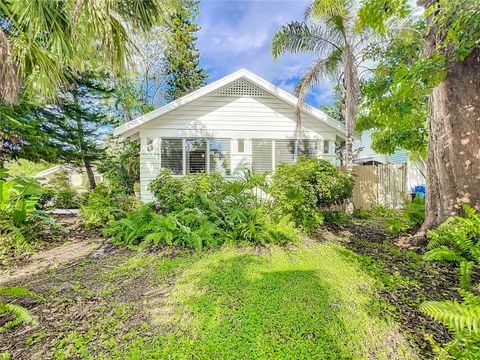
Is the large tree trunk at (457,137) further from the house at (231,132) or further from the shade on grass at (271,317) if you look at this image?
the house at (231,132)

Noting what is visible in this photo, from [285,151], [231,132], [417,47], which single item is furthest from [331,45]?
[231,132]

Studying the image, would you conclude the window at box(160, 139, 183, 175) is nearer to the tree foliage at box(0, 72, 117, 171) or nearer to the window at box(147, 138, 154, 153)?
the window at box(147, 138, 154, 153)

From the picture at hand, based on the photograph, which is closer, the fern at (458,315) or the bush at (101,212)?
the fern at (458,315)

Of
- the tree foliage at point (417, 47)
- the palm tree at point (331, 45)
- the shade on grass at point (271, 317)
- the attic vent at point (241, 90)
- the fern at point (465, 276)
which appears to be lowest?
the shade on grass at point (271, 317)

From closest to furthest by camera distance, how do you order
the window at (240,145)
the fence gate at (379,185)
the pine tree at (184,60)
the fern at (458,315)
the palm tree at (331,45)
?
A: the fern at (458,315) < the palm tree at (331,45) < the window at (240,145) < the fence gate at (379,185) < the pine tree at (184,60)

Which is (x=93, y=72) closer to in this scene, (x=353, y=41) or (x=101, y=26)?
(x=101, y=26)

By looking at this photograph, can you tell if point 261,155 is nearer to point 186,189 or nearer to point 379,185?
point 186,189

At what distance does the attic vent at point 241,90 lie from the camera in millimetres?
8703

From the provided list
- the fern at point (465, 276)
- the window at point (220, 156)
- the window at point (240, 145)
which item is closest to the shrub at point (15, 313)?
the fern at point (465, 276)

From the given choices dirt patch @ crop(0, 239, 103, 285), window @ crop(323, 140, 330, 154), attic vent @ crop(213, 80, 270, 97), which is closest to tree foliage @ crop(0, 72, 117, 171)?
attic vent @ crop(213, 80, 270, 97)

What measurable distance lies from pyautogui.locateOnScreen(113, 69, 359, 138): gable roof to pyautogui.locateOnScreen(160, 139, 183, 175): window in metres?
1.02

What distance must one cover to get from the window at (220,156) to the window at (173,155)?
1117mm

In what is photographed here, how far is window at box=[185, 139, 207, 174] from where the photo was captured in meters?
8.60

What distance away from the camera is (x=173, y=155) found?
8555mm
